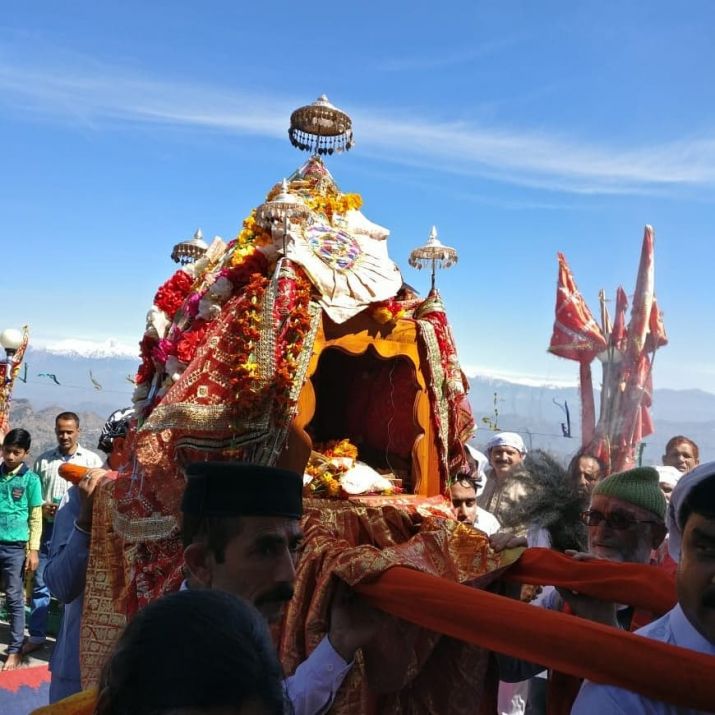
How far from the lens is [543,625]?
1827mm

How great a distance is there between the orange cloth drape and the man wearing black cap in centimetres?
A: 27

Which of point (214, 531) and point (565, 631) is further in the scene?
point (214, 531)

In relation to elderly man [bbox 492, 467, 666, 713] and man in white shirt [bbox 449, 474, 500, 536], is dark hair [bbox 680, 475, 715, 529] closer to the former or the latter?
elderly man [bbox 492, 467, 666, 713]

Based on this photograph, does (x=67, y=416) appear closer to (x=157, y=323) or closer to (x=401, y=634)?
(x=157, y=323)

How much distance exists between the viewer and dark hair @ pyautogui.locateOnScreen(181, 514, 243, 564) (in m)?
2.07

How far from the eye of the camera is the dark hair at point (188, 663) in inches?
41.3

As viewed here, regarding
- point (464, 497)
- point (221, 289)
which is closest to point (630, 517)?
point (464, 497)

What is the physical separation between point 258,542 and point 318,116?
12.7ft

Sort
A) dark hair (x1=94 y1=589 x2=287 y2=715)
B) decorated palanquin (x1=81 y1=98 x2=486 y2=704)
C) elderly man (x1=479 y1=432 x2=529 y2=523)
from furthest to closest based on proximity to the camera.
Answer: elderly man (x1=479 y1=432 x2=529 y2=523), decorated palanquin (x1=81 y1=98 x2=486 y2=704), dark hair (x1=94 y1=589 x2=287 y2=715)

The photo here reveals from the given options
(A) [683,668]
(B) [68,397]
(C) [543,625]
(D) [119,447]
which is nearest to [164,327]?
(D) [119,447]

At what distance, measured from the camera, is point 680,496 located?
1776 mm

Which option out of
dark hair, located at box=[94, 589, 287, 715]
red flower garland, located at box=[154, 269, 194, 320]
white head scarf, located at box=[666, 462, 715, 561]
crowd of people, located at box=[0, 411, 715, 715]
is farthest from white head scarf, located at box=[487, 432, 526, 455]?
dark hair, located at box=[94, 589, 287, 715]

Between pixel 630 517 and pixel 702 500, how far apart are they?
1041 mm

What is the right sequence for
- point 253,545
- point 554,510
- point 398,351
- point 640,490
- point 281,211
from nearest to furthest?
point 253,545 < point 640,490 < point 554,510 < point 281,211 < point 398,351
